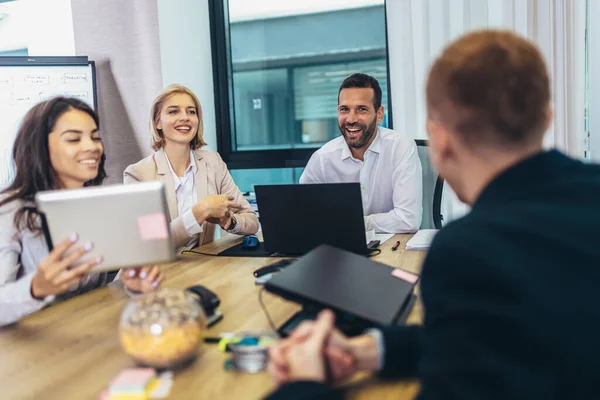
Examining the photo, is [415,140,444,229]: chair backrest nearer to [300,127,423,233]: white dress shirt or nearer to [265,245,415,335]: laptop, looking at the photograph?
[300,127,423,233]: white dress shirt

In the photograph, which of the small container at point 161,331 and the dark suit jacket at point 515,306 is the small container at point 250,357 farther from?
the dark suit jacket at point 515,306

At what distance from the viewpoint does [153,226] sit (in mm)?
1181

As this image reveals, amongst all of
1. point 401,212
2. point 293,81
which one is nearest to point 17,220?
point 401,212

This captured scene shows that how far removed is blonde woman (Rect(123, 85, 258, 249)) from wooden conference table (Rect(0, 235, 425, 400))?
0.67 m

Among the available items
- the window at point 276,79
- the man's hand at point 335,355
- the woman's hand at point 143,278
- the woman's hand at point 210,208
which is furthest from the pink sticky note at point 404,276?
the window at point 276,79

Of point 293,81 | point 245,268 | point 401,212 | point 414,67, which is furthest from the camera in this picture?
point 293,81

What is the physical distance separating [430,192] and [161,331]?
2.18 meters

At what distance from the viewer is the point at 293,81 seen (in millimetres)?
3711

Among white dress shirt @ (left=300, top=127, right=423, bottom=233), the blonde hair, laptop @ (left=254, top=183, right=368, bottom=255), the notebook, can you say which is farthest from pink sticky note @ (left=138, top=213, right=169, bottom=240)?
the blonde hair

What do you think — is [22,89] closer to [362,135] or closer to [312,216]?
[362,135]

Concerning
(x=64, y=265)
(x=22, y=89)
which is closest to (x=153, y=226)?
Result: (x=64, y=265)

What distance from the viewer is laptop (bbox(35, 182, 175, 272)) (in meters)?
1.15

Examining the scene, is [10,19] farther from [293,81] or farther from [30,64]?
[293,81]

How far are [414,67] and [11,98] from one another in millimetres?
2276
